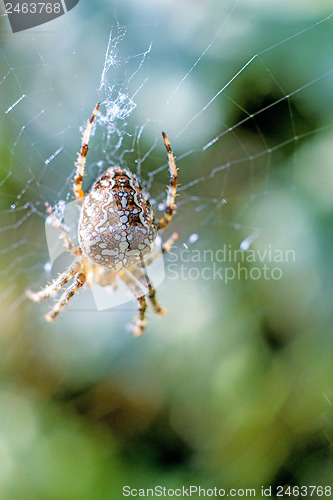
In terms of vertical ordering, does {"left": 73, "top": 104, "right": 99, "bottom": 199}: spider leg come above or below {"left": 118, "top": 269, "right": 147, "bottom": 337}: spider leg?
above

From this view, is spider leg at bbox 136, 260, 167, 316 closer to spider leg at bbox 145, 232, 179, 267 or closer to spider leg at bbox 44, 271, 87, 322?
spider leg at bbox 145, 232, 179, 267

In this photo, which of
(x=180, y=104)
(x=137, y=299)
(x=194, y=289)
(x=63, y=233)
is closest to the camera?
(x=63, y=233)

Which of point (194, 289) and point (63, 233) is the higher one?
point (63, 233)

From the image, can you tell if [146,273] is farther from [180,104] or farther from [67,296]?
[180,104]

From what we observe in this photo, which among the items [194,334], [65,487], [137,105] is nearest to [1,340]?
[65,487]

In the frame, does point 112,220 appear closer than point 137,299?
Yes

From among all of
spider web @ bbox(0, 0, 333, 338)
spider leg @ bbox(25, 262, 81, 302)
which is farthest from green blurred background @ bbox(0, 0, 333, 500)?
spider leg @ bbox(25, 262, 81, 302)

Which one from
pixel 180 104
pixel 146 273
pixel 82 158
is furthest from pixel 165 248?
pixel 180 104
